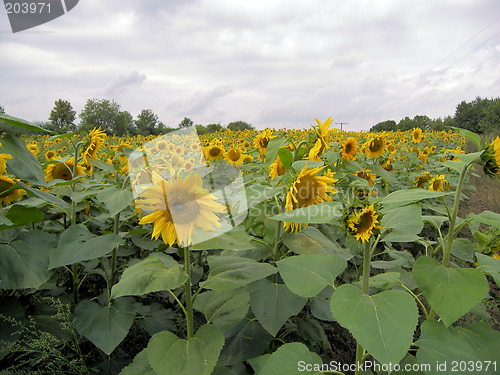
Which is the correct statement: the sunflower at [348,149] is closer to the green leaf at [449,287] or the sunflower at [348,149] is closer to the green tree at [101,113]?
the green leaf at [449,287]

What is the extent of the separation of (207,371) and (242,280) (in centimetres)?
31

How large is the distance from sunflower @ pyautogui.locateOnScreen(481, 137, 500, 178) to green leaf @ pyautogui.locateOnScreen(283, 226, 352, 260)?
27.5 inches

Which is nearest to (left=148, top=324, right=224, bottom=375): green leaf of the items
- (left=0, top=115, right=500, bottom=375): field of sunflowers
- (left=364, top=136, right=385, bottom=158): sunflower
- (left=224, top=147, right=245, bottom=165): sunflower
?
(left=0, top=115, right=500, bottom=375): field of sunflowers

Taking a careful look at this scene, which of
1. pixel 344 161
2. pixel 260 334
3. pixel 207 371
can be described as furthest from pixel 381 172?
pixel 207 371

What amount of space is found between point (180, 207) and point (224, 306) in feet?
1.66

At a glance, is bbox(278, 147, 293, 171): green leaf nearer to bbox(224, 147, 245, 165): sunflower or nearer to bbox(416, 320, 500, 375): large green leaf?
bbox(416, 320, 500, 375): large green leaf

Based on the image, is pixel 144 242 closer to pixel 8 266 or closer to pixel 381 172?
pixel 8 266

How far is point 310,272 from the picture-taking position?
121 centimetres

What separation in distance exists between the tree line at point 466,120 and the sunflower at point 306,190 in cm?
1650

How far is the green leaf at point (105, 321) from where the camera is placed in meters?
1.52

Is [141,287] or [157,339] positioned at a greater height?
[141,287]

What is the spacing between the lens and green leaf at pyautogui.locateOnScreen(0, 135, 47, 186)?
4.37ft

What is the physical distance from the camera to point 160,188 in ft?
3.97

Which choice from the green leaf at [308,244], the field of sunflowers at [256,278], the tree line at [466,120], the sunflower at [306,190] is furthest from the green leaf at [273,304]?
the tree line at [466,120]
